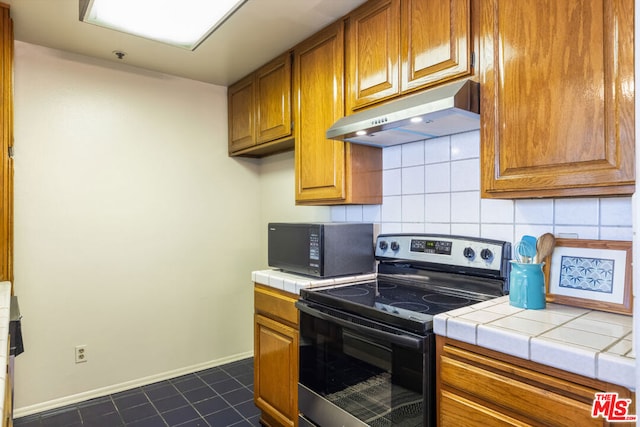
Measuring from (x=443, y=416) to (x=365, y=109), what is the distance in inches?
52.9

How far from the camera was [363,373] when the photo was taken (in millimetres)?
1461

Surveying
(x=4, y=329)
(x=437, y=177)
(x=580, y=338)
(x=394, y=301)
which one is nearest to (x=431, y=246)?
(x=437, y=177)

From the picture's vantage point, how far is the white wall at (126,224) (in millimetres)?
2311

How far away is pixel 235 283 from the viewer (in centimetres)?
311

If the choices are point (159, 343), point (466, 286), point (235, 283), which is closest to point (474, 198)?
point (466, 286)

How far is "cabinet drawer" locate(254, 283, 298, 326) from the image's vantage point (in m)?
1.89

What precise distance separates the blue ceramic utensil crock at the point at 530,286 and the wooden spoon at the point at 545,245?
0.07m

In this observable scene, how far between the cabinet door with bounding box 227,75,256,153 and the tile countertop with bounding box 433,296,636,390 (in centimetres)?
200

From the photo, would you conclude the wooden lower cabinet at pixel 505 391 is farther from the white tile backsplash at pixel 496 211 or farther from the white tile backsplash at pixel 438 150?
the white tile backsplash at pixel 438 150

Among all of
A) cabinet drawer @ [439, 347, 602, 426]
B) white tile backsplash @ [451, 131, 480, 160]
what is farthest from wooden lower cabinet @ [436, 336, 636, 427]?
white tile backsplash @ [451, 131, 480, 160]

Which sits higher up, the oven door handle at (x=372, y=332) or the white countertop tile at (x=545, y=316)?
the white countertop tile at (x=545, y=316)

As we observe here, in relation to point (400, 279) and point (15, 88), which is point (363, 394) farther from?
point (15, 88)

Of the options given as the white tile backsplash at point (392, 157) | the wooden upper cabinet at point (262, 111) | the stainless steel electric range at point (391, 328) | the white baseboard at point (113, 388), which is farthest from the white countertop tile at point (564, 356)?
the white baseboard at point (113, 388)

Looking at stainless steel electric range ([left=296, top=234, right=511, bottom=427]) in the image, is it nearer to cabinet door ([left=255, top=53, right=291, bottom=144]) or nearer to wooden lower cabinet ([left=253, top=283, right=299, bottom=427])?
wooden lower cabinet ([left=253, top=283, right=299, bottom=427])
